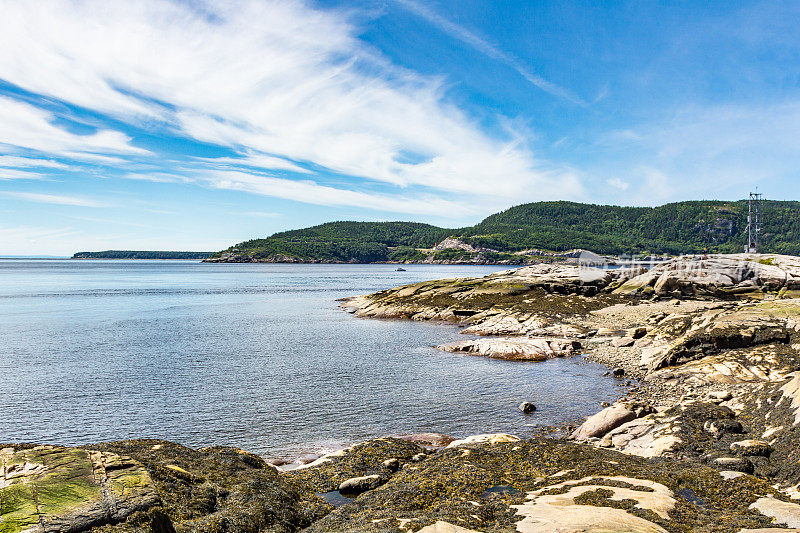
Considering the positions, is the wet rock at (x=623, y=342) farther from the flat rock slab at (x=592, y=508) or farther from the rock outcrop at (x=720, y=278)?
the flat rock slab at (x=592, y=508)

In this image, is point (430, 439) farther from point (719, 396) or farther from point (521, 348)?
point (521, 348)

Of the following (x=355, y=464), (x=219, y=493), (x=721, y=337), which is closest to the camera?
(x=219, y=493)

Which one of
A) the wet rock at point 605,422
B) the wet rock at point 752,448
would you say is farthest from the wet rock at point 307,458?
the wet rock at point 752,448

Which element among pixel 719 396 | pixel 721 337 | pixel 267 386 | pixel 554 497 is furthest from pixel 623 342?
pixel 554 497

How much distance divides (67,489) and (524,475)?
11903mm

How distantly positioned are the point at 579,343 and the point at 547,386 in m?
13.4

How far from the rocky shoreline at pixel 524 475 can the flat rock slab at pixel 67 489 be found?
3cm

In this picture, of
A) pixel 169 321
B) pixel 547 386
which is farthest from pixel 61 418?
pixel 169 321

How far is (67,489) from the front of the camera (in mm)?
9234

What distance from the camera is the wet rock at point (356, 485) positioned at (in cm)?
1466

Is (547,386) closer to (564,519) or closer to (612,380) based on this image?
(612,380)

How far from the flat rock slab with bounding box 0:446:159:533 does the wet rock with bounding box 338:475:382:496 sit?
6.16m

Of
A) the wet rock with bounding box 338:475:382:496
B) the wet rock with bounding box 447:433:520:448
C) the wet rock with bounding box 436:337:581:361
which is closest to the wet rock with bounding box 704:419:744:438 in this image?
the wet rock with bounding box 447:433:520:448

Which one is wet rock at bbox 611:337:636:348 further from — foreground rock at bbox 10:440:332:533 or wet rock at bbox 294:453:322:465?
foreground rock at bbox 10:440:332:533
